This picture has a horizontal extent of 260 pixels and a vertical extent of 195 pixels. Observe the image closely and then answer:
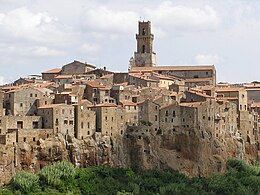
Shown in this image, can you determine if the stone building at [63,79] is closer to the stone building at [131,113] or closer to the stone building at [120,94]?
the stone building at [120,94]

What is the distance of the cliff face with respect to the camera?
63.7 meters

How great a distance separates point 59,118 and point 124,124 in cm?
794

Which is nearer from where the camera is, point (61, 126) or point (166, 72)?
point (61, 126)

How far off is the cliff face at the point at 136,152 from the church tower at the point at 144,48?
25.8m

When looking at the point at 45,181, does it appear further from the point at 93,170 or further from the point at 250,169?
the point at 250,169

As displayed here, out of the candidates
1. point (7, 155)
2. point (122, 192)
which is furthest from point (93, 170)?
point (7, 155)

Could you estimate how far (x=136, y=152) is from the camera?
2869 inches

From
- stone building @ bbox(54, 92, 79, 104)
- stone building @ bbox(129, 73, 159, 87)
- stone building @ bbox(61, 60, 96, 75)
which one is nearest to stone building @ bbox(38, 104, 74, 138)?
stone building @ bbox(54, 92, 79, 104)

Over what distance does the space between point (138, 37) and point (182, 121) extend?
3268 centimetres

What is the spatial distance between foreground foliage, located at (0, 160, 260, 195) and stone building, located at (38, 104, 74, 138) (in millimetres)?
3394

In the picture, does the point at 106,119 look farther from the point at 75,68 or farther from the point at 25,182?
the point at 75,68

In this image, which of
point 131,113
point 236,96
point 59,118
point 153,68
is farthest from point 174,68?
point 59,118

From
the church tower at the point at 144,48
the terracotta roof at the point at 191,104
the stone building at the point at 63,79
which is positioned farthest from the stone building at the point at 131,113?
the church tower at the point at 144,48

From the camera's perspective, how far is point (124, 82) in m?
86.4
